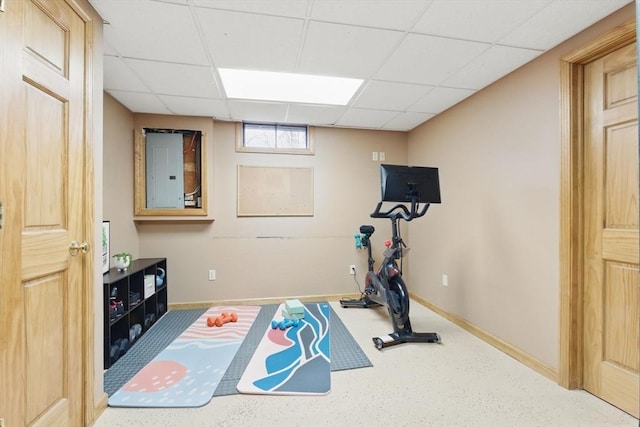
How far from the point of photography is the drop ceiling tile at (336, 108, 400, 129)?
10.5 ft

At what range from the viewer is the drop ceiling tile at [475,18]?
1.55 m

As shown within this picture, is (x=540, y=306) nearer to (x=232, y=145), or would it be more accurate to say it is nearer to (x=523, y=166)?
(x=523, y=166)

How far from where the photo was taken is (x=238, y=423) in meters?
1.56

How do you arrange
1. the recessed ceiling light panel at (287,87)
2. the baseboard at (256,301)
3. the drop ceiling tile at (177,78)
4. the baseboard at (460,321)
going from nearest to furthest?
the baseboard at (460,321)
the drop ceiling tile at (177,78)
the recessed ceiling light panel at (287,87)
the baseboard at (256,301)

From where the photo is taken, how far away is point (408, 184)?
8.34ft

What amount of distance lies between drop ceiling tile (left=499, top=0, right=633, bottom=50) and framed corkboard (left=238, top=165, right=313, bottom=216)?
97.9 inches

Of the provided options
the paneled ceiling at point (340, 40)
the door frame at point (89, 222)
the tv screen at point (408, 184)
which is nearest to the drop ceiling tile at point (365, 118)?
the paneled ceiling at point (340, 40)

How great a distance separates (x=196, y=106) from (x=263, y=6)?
1.78 m

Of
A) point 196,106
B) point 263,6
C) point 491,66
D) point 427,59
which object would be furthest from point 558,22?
point 196,106

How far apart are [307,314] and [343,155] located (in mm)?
2119

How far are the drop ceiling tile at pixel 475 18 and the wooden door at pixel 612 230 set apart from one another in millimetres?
633

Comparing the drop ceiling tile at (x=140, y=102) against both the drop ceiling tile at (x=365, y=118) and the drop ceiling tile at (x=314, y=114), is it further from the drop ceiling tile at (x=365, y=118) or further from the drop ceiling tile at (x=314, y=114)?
the drop ceiling tile at (x=365, y=118)

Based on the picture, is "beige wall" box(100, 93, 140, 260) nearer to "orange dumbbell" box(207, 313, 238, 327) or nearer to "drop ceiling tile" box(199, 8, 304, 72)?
"orange dumbbell" box(207, 313, 238, 327)

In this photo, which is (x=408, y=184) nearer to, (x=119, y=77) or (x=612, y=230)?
(x=612, y=230)
